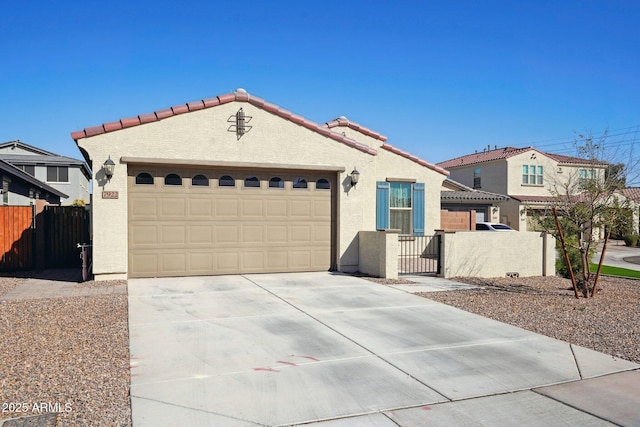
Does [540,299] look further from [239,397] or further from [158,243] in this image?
[158,243]

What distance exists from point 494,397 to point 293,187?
368 inches

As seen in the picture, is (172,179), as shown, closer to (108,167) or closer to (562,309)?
(108,167)

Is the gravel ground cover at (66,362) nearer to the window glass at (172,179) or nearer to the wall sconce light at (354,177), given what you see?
the window glass at (172,179)

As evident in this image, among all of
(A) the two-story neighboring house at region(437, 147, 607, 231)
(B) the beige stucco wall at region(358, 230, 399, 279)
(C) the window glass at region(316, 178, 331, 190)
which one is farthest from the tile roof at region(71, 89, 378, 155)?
(A) the two-story neighboring house at region(437, 147, 607, 231)

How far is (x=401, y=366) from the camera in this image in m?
5.77

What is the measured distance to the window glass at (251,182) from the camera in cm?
1310

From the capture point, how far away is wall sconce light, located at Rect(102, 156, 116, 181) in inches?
450

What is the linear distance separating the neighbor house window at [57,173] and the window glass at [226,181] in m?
28.0

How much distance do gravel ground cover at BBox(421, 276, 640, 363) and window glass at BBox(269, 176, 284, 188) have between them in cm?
500

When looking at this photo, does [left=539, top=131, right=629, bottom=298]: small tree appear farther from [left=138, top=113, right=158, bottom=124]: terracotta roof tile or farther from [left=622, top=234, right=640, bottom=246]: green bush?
[left=622, top=234, right=640, bottom=246]: green bush

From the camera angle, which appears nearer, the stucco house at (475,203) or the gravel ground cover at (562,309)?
the gravel ground cover at (562,309)

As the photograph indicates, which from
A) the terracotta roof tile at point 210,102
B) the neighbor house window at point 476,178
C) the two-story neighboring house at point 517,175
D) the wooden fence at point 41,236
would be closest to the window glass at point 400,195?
the terracotta roof tile at point 210,102

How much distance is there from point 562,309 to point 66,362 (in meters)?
8.23

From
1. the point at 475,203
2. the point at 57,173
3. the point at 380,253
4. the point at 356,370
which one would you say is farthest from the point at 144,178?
the point at 57,173
